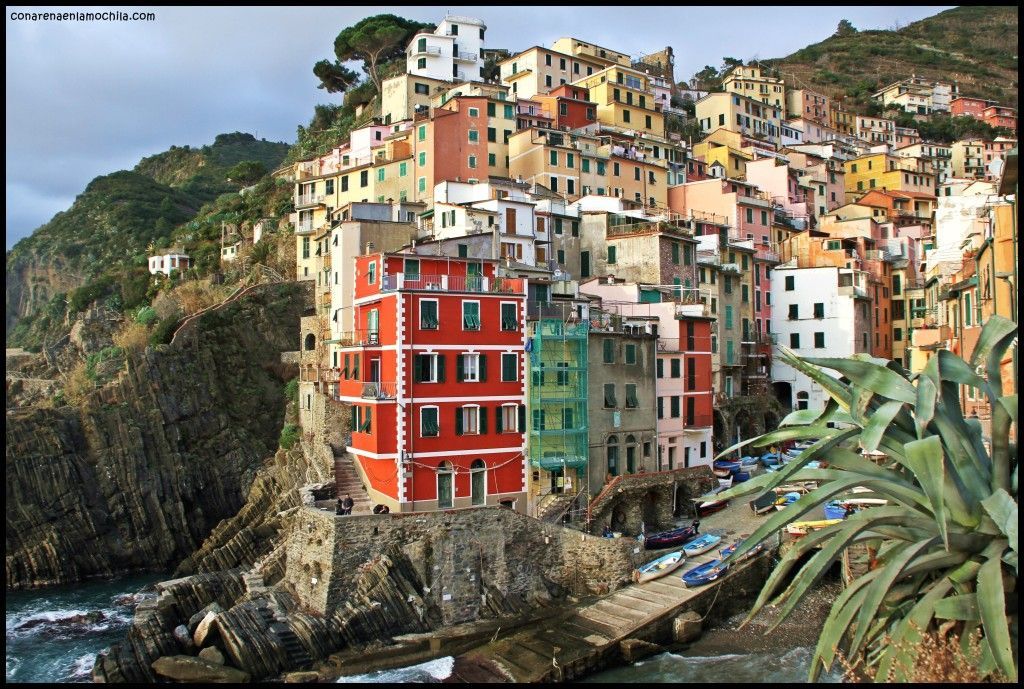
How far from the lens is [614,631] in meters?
30.6

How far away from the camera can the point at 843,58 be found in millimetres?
167625

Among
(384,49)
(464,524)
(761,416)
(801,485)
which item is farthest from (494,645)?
(384,49)

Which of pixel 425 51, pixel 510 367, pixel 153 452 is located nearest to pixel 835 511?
pixel 510 367

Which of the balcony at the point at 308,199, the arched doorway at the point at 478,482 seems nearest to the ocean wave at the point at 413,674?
the arched doorway at the point at 478,482

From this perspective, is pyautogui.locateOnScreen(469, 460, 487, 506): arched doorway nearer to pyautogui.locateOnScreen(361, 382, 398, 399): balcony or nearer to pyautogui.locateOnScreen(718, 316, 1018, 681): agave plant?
pyautogui.locateOnScreen(361, 382, 398, 399): balcony

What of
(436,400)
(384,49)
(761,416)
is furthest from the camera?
(384,49)

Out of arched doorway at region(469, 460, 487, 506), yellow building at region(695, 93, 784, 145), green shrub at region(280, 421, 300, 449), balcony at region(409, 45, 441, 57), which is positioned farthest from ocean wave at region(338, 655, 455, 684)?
yellow building at region(695, 93, 784, 145)

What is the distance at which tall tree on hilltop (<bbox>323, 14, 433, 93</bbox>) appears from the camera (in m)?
91.9

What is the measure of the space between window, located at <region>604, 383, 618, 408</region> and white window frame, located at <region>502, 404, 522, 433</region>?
4.76 metres

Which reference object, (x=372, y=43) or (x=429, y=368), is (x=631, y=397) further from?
(x=372, y=43)

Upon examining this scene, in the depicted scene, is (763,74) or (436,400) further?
(763,74)

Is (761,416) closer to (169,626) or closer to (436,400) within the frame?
(436,400)

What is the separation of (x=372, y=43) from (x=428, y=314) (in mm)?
66136

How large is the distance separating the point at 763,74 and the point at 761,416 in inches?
3413
